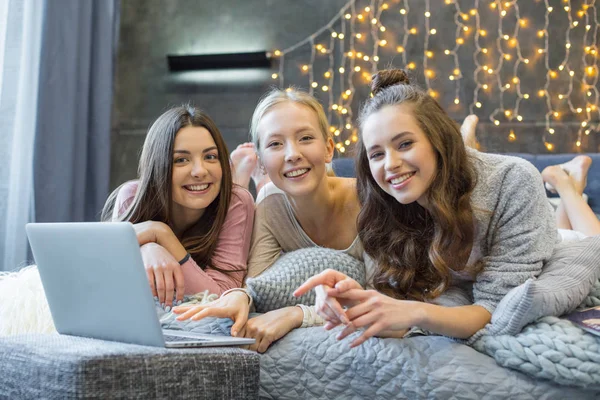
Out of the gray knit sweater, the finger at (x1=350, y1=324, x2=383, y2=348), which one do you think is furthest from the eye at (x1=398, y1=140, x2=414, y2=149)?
the finger at (x1=350, y1=324, x2=383, y2=348)

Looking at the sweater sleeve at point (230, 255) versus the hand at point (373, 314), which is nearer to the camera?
the hand at point (373, 314)

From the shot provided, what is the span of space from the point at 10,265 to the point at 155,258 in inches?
54.2

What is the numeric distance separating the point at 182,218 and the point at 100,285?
0.74 m

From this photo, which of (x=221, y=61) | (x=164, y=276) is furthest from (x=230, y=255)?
(x=221, y=61)

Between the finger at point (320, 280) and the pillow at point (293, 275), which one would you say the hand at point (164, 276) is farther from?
the finger at point (320, 280)

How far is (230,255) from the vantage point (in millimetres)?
1716

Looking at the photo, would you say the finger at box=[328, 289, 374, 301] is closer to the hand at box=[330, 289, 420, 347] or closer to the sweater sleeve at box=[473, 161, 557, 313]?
the hand at box=[330, 289, 420, 347]

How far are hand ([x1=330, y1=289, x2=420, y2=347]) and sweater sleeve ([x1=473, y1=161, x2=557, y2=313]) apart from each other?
230 mm

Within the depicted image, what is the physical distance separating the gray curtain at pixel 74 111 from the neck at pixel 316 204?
4.47ft

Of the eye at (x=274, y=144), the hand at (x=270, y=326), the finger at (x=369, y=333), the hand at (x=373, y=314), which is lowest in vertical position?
the hand at (x=270, y=326)

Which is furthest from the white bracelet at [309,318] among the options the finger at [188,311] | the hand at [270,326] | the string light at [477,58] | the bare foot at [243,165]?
the string light at [477,58]

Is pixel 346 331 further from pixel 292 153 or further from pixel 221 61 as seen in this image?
pixel 221 61

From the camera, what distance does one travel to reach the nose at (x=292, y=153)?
64.8 inches

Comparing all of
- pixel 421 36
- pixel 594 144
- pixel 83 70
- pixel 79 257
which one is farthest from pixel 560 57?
pixel 79 257
